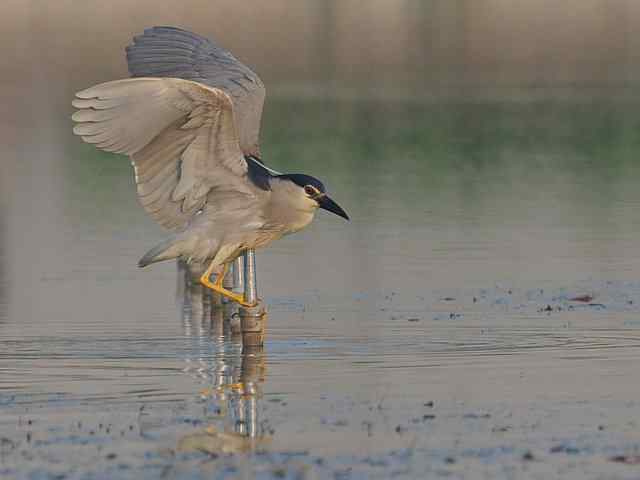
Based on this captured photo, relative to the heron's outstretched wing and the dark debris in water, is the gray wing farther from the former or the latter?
the dark debris in water

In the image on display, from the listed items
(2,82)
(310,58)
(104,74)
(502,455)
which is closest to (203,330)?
(502,455)

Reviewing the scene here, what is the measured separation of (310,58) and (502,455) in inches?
2255

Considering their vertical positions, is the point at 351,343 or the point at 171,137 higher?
the point at 171,137

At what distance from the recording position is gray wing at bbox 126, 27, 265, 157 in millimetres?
15758

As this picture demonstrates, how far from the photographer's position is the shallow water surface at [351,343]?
33.6 ft

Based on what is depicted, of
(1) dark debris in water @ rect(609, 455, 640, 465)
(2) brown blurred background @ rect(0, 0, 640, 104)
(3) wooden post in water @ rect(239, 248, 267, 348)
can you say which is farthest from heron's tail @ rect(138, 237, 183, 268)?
(2) brown blurred background @ rect(0, 0, 640, 104)

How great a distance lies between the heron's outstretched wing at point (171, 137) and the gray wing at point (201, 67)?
121 cm

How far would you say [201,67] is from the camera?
52.3 feet

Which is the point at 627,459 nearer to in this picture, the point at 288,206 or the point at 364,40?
the point at 288,206

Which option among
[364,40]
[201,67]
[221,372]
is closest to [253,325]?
[221,372]

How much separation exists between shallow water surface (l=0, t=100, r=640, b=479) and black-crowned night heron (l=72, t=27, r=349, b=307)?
0.84 m

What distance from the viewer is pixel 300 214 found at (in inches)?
567

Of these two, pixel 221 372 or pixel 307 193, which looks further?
pixel 307 193

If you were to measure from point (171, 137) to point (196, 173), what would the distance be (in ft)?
1.43
